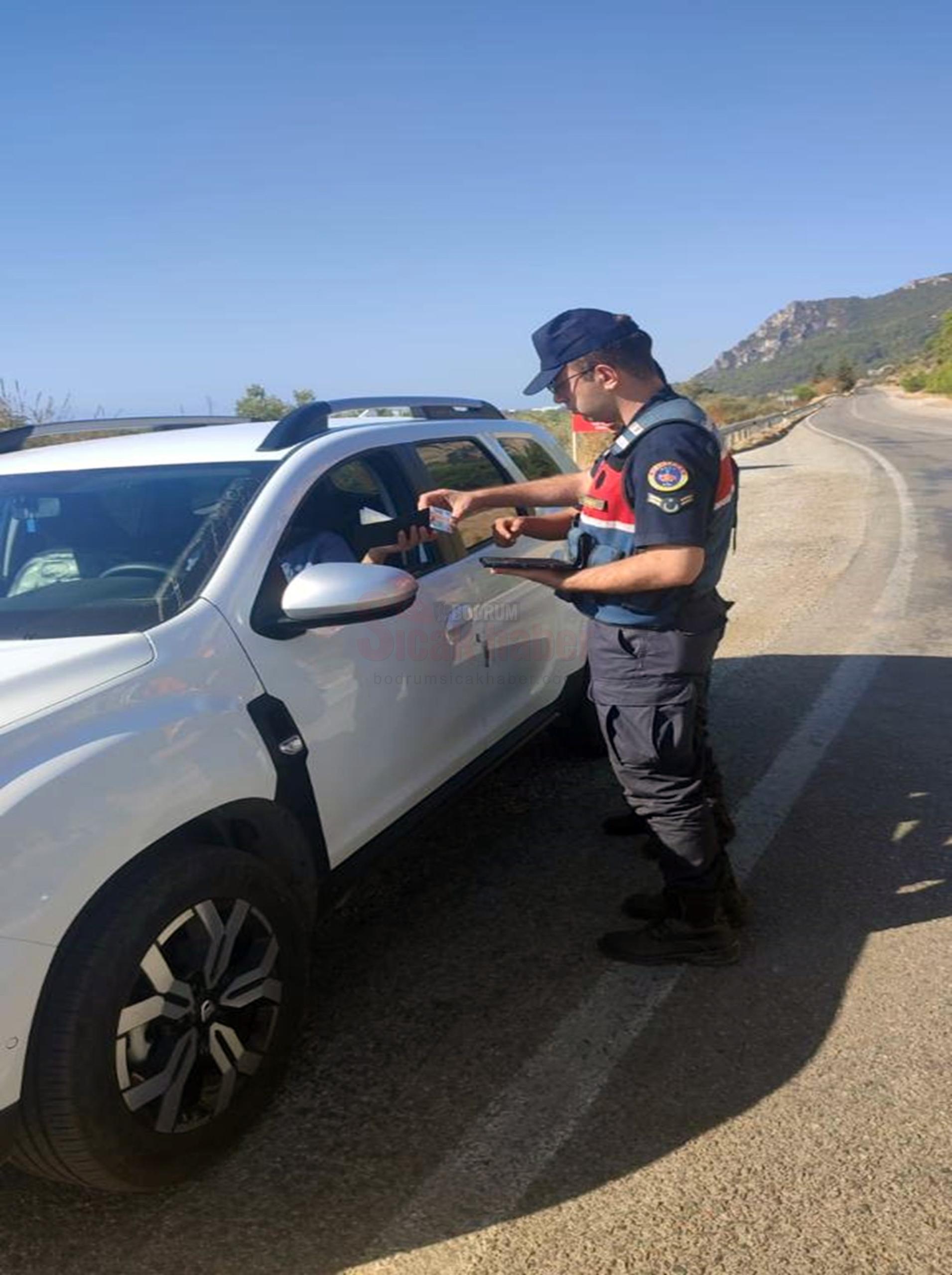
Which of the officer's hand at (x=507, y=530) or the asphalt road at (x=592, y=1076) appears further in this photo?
the officer's hand at (x=507, y=530)

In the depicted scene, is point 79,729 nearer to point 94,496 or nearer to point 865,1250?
point 94,496

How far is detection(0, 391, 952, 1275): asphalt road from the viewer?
6.71ft

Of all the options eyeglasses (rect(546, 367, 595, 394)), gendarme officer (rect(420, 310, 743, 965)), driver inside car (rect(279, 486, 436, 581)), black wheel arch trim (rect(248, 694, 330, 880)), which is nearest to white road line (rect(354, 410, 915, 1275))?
gendarme officer (rect(420, 310, 743, 965))

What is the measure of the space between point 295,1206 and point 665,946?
4.43 feet

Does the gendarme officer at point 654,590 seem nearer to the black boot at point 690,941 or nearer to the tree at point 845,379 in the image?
the black boot at point 690,941

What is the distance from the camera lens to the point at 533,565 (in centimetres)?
295

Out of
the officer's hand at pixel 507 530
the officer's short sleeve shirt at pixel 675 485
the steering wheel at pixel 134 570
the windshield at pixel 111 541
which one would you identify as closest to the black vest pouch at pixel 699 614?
the officer's short sleeve shirt at pixel 675 485

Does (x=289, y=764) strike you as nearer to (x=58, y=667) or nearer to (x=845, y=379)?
(x=58, y=667)

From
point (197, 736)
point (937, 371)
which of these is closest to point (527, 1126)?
point (197, 736)

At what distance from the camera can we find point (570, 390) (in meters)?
2.89

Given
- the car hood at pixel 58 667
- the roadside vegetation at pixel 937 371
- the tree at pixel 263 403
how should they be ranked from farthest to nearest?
the roadside vegetation at pixel 937 371, the tree at pixel 263 403, the car hood at pixel 58 667

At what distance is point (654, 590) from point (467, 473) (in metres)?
1.44

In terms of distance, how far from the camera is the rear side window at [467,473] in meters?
3.68

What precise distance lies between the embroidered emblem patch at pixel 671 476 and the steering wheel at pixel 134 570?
1.36 metres
